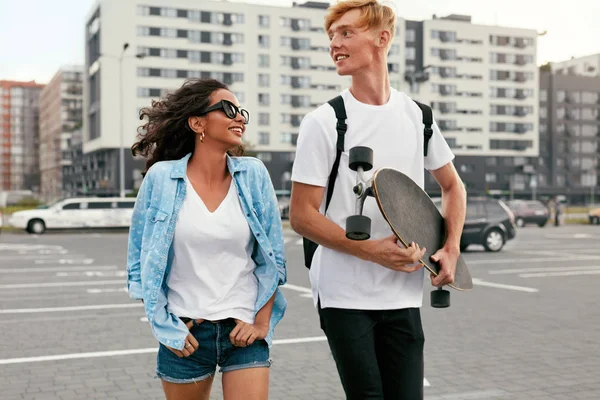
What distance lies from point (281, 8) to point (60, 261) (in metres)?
65.8

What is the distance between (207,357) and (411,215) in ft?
3.09

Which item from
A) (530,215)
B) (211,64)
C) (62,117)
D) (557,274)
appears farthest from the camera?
(62,117)

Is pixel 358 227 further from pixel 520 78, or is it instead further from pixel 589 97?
pixel 589 97

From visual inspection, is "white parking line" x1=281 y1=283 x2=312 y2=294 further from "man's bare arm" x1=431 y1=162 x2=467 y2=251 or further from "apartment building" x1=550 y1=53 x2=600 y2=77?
"apartment building" x1=550 y1=53 x2=600 y2=77

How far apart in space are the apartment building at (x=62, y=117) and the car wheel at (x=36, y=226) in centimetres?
7676

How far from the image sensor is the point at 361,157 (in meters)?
2.52

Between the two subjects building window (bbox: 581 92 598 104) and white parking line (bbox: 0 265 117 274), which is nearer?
white parking line (bbox: 0 265 117 274)

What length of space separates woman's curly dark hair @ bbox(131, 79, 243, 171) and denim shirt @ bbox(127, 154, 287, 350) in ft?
0.40

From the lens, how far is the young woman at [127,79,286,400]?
287 centimetres

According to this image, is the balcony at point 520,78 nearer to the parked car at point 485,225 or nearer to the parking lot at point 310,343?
the parked car at point 485,225

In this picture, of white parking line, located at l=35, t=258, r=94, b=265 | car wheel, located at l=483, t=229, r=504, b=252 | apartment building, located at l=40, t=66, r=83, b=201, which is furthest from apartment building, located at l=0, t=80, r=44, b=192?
car wheel, located at l=483, t=229, r=504, b=252

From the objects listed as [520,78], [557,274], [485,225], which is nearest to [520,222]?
[485,225]

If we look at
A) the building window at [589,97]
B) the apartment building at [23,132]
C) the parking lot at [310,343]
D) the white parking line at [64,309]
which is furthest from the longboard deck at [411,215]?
the apartment building at [23,132]

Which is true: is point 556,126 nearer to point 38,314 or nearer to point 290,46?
point 290,46
